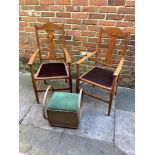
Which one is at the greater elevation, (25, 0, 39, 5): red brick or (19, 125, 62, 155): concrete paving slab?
(25, 0, 39, 5): red brick

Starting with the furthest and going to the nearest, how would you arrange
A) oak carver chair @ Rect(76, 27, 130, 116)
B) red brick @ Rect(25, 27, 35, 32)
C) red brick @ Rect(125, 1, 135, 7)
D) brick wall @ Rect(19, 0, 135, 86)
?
red brick @ Rect(25, 27, 35, 32) → brick wall @ Rect(19, 0, 135, 86) → red brick @ Rect(125, 1, 135, 7) → oak carver chair @ Rect(76, 27, 130, 116)

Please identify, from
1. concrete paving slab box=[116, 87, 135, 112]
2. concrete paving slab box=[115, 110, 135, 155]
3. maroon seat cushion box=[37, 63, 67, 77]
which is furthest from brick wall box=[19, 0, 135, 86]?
concrete paving slab box=[115, 110, 135, 155]

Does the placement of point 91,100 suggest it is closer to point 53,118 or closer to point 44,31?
point 53,118

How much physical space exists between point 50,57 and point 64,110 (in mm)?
934

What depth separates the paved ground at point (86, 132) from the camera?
1.89 meters

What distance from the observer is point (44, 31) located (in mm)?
2750

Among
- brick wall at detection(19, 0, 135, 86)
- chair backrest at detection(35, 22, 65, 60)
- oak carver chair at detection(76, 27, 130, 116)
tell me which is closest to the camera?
oak carver chair at detection(76, 27, 130, 116)

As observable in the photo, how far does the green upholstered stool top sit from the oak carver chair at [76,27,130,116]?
283mm

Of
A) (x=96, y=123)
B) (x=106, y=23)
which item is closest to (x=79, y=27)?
(x=106, y=23)

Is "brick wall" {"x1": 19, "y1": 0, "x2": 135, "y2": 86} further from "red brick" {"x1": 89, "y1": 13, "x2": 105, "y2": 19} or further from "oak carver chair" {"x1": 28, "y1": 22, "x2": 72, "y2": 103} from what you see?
"oak carver chair" {"x1": 28, "y1": 22, "x2": 72, "y2": 103}

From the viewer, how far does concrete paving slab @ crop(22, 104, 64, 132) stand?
6.98ft

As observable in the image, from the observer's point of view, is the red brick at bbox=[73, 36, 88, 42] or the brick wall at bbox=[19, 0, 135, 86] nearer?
the brick wall at bbox=[19, 0, 135, 86]

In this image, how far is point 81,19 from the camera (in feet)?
8.29
